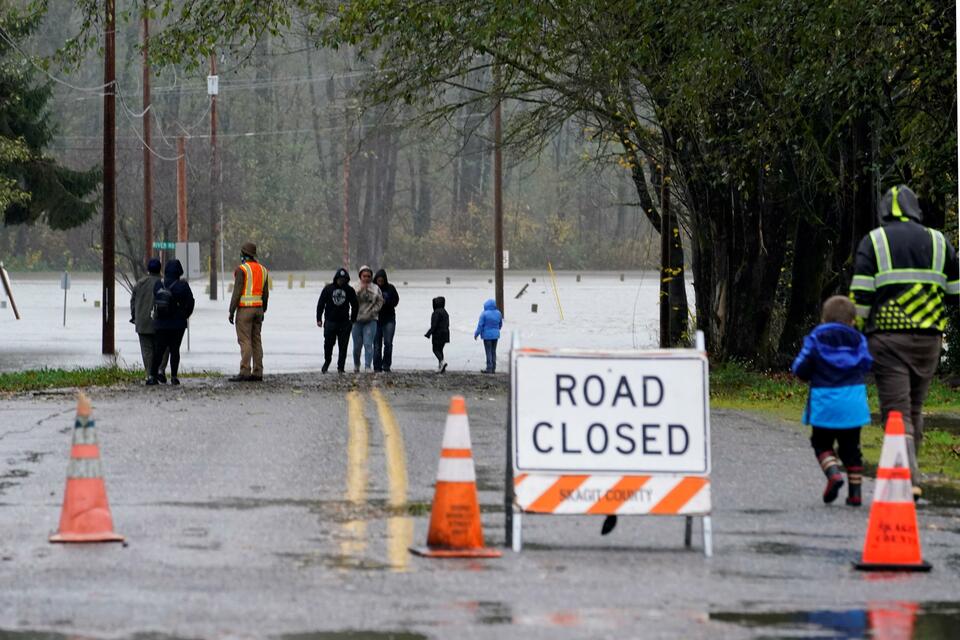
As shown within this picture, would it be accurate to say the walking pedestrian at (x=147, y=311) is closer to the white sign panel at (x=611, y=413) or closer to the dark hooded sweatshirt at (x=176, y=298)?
the dark hooded sweatshirt at (x=176, y=298)

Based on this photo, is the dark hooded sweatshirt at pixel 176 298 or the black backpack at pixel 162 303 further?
the dark hooded sweatshirt at pixel 176 298

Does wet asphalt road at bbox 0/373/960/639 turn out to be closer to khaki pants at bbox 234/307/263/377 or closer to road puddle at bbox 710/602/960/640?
road puddle at bbox 710/602/960/640

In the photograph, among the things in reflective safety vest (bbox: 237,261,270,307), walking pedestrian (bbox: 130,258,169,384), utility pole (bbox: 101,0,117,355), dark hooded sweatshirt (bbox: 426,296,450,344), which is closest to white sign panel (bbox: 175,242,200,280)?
utility pole (bbox: 101,0,117,355)

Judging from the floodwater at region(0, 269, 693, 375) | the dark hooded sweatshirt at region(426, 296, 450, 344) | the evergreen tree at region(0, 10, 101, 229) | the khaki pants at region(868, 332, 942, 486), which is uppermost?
the evergreen tree at region(0, 10, 101, 229)

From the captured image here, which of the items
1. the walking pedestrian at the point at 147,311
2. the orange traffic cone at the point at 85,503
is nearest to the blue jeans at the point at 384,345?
the walking pedestrian at the point at 147,311

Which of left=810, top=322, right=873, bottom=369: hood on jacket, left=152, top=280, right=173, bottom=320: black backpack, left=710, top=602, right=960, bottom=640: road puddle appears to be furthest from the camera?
left=152, top=280, right=173, bottom=320: black backpack

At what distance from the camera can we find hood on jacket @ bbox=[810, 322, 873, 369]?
11.3 meters

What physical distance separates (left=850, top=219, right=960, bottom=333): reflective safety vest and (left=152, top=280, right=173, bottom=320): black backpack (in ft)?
42.1

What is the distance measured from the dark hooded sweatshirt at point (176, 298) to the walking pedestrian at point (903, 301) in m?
12.8

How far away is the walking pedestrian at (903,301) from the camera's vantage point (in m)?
11.6

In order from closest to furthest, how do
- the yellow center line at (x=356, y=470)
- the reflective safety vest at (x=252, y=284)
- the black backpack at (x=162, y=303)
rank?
1. the yellow center line at (x=356, y=470)
2. the black backpack at (x=162, y=303)
3. the reflective safety vest at (x=252, y=284)

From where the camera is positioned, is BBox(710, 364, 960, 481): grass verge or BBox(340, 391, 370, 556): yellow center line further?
BBox(710, 364, 960, 481): grass verge

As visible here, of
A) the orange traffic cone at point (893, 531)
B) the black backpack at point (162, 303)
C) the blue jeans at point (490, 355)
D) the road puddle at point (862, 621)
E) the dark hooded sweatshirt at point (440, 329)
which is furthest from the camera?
the dark hooded sweatshirt at point (440, 329)

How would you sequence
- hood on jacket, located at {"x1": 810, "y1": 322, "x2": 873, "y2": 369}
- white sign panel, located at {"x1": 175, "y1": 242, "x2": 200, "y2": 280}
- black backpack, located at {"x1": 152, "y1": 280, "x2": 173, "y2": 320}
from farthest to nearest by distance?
white sign panel, located at {"x1": 175, "y1": 242, "x2": 200, "y2": 280}
black backpack, located at {"x1": 152, "y1": 280, "x2": 173, "y2": 320}
hood on jacket, located at {"x1": 810, "y1": 322, "x2": 873, "y2": 369}
